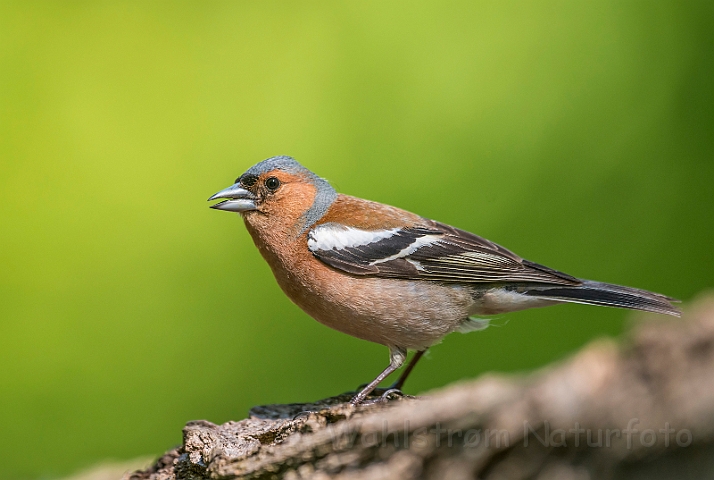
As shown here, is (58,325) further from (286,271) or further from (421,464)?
(421,464)

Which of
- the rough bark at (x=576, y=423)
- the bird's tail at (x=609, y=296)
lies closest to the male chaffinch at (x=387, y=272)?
the bird's tail at (x=609, y=296)

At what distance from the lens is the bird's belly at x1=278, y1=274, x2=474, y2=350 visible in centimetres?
362

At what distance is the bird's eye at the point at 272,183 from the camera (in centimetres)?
404

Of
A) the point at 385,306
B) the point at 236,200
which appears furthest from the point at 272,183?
the point at 385,306

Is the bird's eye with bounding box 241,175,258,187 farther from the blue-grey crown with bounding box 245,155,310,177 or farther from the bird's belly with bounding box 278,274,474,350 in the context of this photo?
the bird's belly with bounding box 278,274,474,350

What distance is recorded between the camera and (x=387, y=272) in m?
3.77

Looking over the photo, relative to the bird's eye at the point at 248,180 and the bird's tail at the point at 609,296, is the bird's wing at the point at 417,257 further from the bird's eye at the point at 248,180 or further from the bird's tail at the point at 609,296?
the bird's eye at the point at 248,180

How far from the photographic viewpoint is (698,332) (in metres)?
1.74

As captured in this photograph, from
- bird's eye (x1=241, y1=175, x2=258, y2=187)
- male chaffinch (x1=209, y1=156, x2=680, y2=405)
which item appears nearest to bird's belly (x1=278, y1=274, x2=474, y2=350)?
male chaffinch (x1=209, y1=156, x2=680, y2=405)

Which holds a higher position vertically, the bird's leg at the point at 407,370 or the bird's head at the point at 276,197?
the bird's head at the point at 276,197

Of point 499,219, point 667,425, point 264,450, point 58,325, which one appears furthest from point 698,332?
point 58,325

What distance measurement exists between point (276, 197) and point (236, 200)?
242 millimetres

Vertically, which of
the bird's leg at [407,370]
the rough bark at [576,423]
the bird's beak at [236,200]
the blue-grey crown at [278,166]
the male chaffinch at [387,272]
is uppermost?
the blue-grey crown at [278,166]

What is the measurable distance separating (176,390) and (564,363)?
3422 mm
